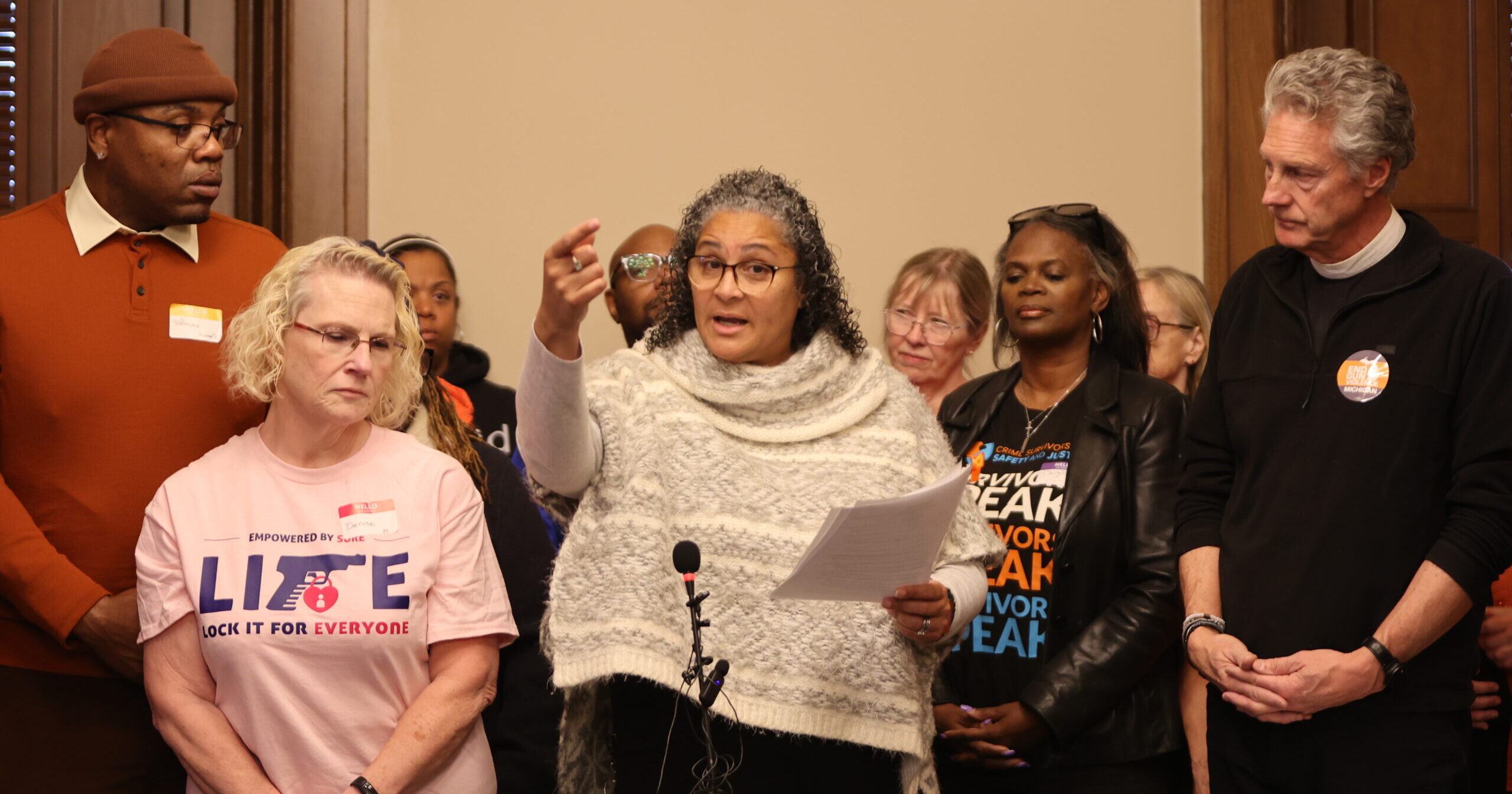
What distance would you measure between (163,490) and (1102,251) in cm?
198

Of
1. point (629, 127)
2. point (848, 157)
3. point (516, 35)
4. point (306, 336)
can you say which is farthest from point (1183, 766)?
point (516, 35)

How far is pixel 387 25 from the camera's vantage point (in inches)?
149

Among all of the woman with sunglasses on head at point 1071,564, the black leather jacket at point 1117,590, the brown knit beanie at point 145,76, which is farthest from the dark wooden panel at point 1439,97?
the brown knit beanie at point 145,76

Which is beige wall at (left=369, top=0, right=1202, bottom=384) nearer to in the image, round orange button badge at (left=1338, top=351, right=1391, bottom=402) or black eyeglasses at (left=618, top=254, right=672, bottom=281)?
black eyeglasses at (left=618, top=254, right=672, bottom=281)

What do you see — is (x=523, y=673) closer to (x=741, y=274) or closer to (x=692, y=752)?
(x=692, y=752)

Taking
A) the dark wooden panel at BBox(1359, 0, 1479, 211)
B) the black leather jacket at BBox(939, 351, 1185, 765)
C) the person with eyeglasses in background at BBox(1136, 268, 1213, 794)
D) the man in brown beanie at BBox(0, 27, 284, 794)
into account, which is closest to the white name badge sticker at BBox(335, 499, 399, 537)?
the man in brown beanie at BBox(0, 27, 284, 794)

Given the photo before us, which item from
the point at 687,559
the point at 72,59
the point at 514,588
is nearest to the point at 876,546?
the point at 687,559

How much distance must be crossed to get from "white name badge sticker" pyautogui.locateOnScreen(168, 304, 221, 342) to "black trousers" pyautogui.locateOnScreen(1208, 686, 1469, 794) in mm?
1923

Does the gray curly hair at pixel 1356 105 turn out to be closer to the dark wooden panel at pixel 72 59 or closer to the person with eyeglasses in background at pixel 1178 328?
the person with eyeglasses in background at pixel 1178 328

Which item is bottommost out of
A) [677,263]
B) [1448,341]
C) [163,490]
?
[163,490]

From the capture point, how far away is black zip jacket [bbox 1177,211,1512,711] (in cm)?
188

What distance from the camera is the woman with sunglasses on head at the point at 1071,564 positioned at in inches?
95.0

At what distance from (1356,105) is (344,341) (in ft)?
5.48

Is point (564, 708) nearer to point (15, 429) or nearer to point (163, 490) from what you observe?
point (163, 490)
